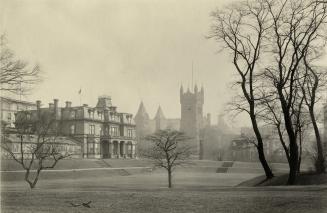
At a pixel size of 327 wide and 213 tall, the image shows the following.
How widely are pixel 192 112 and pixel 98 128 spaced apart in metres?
64.8

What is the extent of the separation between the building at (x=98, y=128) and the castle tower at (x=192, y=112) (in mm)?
50284

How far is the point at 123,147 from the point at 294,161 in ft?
202

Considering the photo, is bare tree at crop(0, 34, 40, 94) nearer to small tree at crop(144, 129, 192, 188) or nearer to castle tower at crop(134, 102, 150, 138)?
small tree at crop(144, 129, 192, 188)

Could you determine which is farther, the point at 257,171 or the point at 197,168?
the point at 197,168

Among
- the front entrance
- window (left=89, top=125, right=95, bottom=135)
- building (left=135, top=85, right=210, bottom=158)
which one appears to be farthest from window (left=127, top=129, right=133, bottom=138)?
building (left=135, top=85, right=210, bottom=158)

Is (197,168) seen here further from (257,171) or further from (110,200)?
(110,200)

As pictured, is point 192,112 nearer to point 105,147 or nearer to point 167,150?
point 105,147

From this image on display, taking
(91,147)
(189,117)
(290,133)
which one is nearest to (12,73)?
(290,133)

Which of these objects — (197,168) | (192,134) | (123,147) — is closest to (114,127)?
(123,147)

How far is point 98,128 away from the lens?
76.6m

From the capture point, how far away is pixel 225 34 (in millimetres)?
24141

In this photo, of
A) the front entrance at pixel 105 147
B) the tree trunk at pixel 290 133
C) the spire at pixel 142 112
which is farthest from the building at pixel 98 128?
the spire at pixel 142 112

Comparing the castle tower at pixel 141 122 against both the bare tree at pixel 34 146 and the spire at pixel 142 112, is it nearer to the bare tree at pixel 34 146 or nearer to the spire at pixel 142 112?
the spire at pixel 142 112

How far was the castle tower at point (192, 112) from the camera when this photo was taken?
13550 centimetres
